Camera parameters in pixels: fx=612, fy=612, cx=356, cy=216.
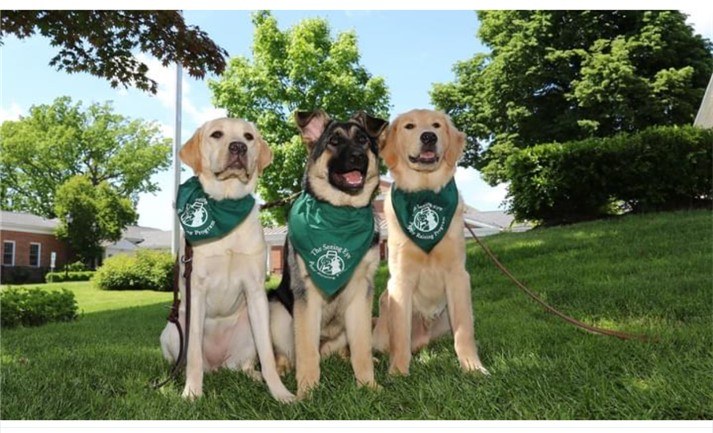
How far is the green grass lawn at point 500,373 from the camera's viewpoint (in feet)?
11.3

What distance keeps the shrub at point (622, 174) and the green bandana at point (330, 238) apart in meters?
10.6

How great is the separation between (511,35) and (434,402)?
24.6 metres

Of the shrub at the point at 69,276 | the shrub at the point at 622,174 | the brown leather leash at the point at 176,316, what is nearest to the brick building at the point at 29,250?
the shrub at the point at 69,276

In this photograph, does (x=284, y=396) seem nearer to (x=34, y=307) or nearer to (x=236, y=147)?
(x=236, y=147)

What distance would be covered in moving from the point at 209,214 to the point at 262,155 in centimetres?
52

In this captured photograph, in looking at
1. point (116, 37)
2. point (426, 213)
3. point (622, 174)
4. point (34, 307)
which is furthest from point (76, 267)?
point (426, 213)

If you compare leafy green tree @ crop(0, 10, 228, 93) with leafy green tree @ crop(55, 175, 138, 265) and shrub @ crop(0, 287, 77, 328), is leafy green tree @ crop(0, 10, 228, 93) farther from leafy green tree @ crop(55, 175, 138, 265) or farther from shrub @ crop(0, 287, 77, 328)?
leafy green tree @ crop(55, 175, 138, 265)

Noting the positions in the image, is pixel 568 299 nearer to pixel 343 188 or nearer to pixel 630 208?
pixel 343 188

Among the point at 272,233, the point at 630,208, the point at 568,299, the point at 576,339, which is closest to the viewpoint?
the point at 576,339

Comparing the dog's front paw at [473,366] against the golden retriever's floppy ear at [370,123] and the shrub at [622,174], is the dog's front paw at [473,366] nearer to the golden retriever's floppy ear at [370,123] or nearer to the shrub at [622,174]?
the golden retriever's floppy ear at [370,123]

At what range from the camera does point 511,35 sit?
84.3 feet

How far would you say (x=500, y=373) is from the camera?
3.85 metres

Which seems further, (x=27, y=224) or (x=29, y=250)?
(x=27, y=224)

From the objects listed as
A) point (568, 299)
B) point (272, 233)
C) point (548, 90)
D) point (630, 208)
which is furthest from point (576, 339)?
point (548, 90)
